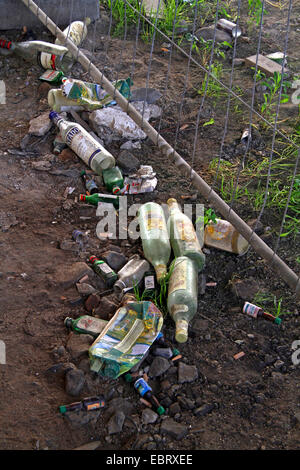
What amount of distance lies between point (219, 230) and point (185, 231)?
0.19 m

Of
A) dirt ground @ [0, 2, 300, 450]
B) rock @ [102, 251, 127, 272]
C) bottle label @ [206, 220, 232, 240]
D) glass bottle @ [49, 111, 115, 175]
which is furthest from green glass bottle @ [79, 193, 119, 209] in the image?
bottle label @ [206, 220, 232, 240]

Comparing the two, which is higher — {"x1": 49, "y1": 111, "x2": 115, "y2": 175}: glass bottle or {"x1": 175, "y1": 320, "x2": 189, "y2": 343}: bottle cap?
{"x1": 49, "y1": 111, "x2": 115, "y2": 175}: glass bottle

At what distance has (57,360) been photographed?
2258 millimetres

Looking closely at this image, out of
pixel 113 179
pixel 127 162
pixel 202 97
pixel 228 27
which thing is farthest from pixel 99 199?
pixel 228 27

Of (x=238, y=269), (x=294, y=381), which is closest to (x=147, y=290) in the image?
(x=238, y=269)

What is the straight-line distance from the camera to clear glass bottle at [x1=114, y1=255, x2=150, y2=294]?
259 cm

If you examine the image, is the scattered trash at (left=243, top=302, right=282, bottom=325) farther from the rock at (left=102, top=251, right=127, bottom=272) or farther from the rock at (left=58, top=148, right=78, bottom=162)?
the rock at (left=58, top=148, right=78, bottom=162)

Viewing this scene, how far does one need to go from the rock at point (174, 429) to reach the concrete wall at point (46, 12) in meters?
3.22

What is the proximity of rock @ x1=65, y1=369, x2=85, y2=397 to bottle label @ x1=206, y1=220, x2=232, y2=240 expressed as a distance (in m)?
1.04

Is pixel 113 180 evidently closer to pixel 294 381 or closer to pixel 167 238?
pixel 167 238

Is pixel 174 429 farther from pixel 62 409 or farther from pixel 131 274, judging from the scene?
pixel 131 274

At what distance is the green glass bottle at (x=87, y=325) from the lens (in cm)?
236

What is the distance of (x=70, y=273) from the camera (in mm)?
2637

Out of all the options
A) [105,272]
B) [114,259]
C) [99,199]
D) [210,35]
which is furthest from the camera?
[210,35]
